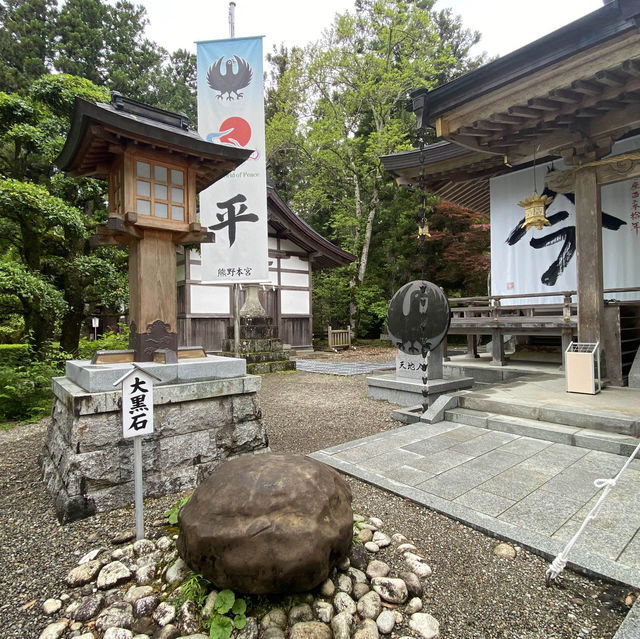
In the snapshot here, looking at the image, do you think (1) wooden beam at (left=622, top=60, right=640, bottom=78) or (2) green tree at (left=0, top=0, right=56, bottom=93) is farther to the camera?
(2) green tree at (left=0, top=0, right=56, bottom=93)

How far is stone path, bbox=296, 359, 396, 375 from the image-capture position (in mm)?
10695

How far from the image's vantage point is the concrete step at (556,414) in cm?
399

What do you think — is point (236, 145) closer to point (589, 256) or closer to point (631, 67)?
point (631, 67)

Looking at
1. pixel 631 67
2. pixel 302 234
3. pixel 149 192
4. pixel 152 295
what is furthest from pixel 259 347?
pixel 631 67

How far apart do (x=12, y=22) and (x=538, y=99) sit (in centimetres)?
1889

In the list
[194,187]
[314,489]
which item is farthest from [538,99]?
[314,489]

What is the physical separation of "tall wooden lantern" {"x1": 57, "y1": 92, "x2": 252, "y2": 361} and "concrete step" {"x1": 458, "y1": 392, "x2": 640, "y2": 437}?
12.8 feet

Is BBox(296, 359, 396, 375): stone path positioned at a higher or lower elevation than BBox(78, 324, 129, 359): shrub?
lower

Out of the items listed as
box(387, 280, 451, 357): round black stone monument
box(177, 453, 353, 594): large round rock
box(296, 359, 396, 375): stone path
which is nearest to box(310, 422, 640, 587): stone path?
box(177, 453, 353, 594): large round rock

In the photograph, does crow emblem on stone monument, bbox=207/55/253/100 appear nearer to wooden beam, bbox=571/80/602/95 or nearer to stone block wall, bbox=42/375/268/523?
wooden beam, bbox=571/80/602/95

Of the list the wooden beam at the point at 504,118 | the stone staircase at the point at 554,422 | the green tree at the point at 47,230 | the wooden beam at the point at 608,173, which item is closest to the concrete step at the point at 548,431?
the stone staircase at the point at 554,422

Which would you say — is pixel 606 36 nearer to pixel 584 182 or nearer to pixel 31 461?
pixel 584 182

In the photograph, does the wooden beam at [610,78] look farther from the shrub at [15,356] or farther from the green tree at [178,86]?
the green tree at [178,86]

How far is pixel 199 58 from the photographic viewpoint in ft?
25.8
